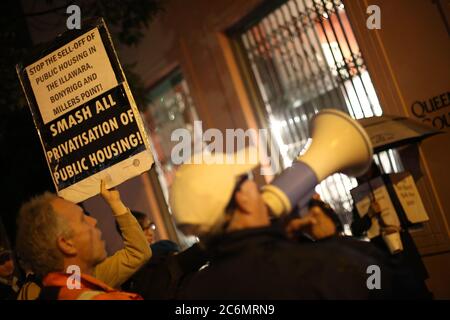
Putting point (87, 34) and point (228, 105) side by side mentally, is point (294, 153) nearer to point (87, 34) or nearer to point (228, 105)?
point (228, 105)

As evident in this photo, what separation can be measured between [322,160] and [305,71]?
12.3ft

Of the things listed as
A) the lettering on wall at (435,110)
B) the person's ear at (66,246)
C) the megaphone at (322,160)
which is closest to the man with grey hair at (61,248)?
the person's ear at (66,246)

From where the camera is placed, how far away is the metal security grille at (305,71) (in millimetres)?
5531

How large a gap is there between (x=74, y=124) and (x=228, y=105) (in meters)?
3.32

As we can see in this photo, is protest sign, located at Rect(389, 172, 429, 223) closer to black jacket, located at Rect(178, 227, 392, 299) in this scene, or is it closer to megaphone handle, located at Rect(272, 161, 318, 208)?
megaphone handle, located at Rect(272, 161, 318, 208)

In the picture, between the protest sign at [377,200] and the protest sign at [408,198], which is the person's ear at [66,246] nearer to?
the protest sign at [377,200]

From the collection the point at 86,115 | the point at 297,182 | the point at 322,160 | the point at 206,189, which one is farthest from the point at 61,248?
the point at 322,160

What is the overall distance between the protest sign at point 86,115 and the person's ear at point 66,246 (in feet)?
2.33

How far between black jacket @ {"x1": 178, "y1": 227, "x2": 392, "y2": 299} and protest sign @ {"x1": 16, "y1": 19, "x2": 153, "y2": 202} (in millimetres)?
1375

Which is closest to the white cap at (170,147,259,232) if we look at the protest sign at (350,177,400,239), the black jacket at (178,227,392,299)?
the black jacket at (178,227,392,299)

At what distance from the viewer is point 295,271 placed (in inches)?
71.1

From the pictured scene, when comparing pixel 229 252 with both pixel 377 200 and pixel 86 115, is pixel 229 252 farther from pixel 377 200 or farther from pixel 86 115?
pixel 377 200

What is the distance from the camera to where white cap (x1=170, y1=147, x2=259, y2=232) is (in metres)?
2.01
